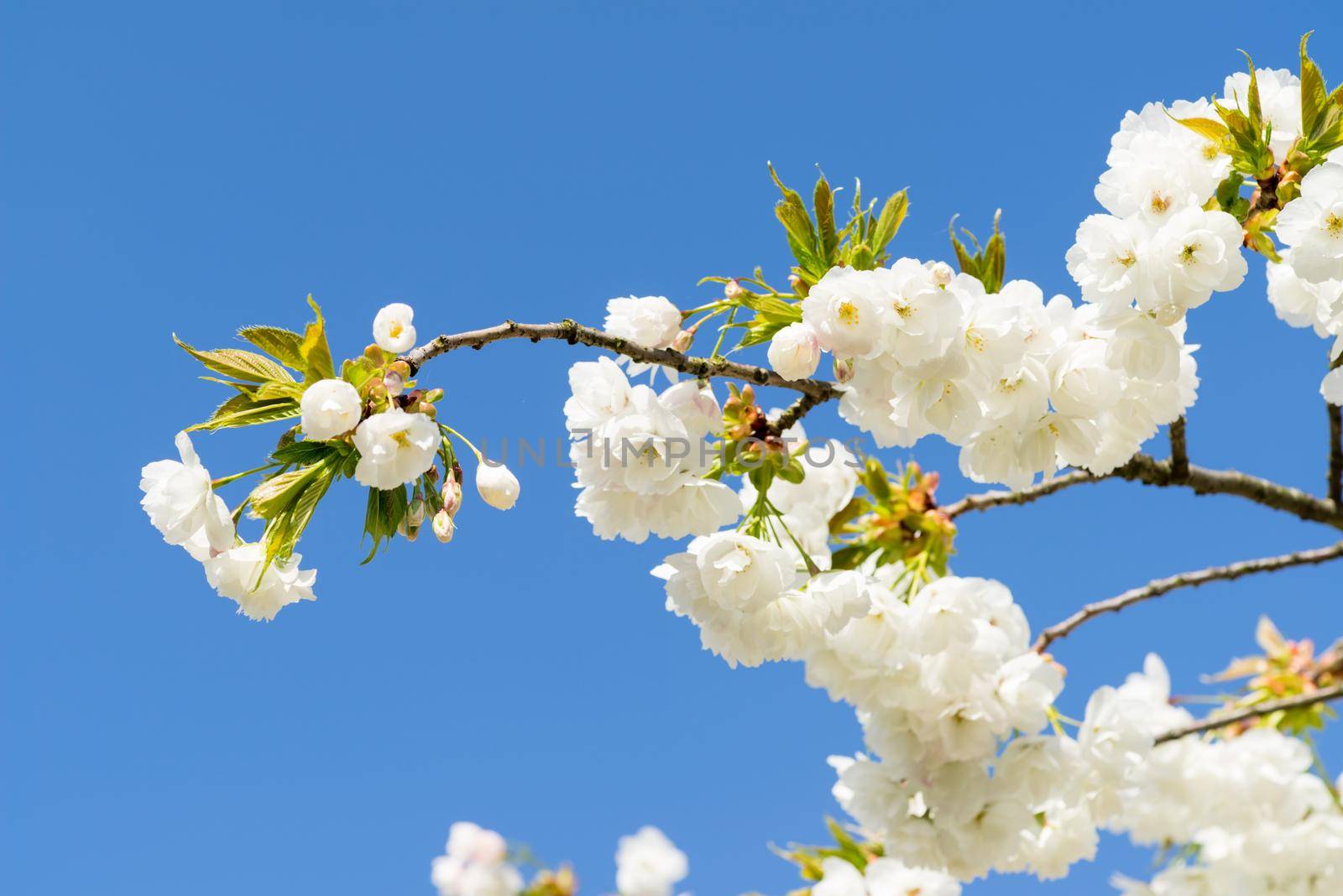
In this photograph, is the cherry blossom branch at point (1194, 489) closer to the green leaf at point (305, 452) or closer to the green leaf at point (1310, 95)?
the green leaf at point (1310, 95)

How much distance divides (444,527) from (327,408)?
10.1 inches

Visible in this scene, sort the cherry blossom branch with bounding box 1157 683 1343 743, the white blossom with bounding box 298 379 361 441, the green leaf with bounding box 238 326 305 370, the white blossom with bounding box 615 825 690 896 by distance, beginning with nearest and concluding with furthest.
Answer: the white blossom with bounding box 298 379 361 441 → the green leaf with bounding box 238 326 305 370 → the cherry blossom branch with bounding box 1157 683 1343 743 → the white blossom with bounding box 615 825 690 896

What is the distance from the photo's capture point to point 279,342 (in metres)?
1.57

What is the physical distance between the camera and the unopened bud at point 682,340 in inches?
73.4

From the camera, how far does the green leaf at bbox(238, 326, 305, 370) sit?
1.56 metres

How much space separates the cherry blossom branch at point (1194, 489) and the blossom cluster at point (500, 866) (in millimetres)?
4716

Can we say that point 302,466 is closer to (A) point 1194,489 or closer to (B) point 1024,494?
(B) point 1024,494

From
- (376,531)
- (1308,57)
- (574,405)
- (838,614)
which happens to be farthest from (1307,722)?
(376,531)

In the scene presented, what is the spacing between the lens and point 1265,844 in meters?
3.26

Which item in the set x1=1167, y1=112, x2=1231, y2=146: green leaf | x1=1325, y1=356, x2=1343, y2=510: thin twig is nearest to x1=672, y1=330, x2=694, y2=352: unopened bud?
x1=1167, y1=112, x2=1231, y2=146: green leaf

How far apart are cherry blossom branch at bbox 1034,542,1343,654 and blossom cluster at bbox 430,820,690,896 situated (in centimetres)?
462

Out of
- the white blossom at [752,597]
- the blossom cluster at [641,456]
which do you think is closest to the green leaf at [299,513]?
the blossom cluster at [641,456]

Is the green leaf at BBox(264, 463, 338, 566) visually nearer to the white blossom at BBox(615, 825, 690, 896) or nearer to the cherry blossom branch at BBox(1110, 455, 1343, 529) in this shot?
the cherry blossom branch at BBox(1110, 455, 1343, 529)

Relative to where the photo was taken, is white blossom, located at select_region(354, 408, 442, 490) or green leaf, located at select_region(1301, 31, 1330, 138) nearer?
white blossom, located at select_region(354, 408, 442, 490)
